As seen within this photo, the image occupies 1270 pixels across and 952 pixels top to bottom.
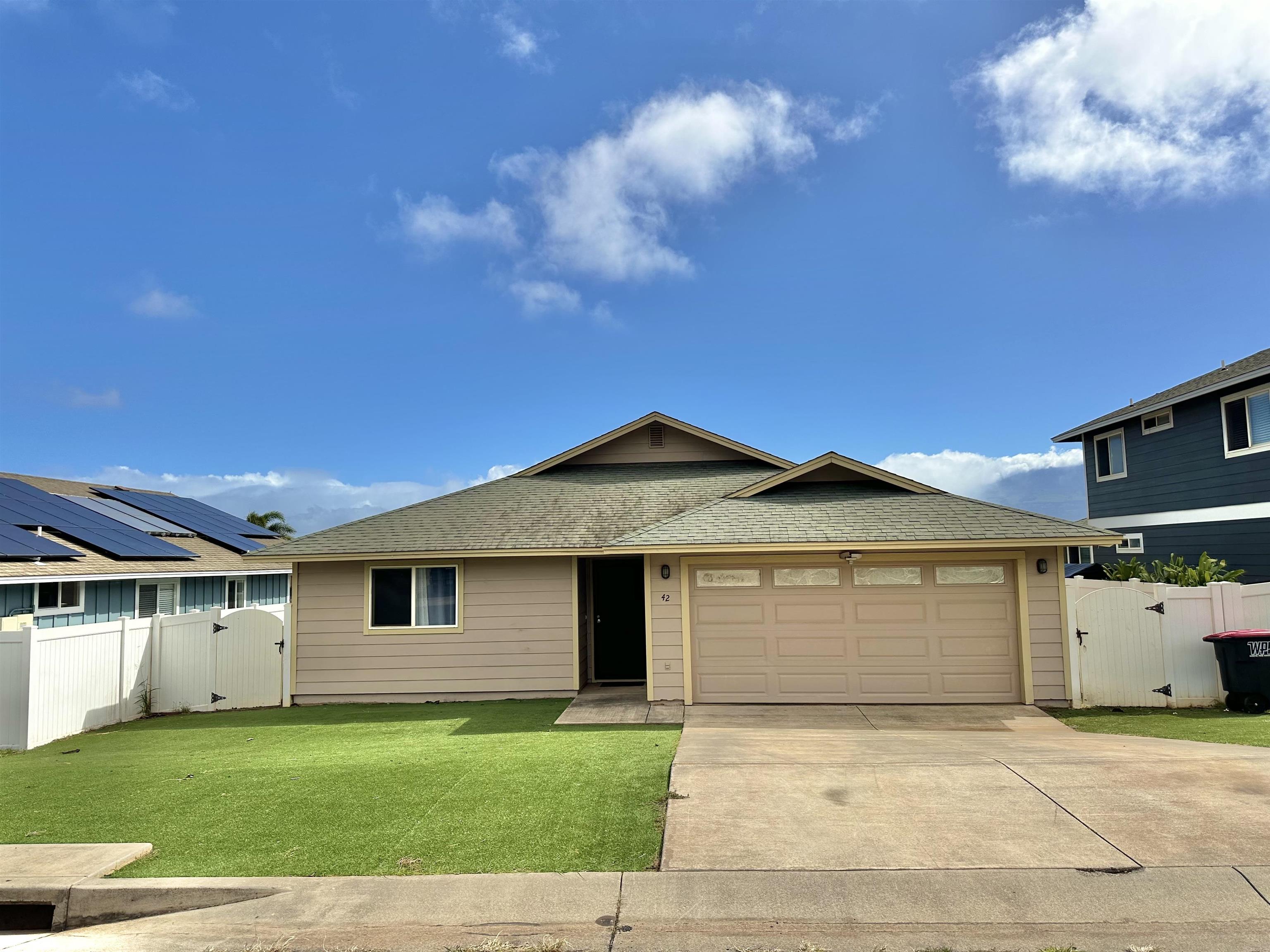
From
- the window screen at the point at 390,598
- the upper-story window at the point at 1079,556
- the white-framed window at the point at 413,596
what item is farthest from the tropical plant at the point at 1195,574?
the window screen at the point at 390,598

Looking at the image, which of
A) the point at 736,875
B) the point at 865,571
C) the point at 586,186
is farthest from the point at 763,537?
the point at 586,186

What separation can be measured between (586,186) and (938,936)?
1940 centimetres

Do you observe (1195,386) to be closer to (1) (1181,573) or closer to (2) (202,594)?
(1) (1181,573)

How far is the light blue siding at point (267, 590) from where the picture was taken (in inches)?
843

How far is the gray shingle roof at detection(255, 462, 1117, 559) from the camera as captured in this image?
34.1 ft

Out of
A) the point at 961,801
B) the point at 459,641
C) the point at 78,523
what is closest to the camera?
the point at 961,801

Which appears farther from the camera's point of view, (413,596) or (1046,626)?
(413,596)

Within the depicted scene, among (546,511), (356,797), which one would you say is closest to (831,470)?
(546,511)

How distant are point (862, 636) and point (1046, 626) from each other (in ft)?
8.80

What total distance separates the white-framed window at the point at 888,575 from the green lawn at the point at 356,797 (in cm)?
373

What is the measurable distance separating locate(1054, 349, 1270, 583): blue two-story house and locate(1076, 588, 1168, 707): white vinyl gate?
6.59 metres

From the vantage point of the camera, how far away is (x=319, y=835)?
5.42 meters

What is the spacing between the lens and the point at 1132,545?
1864 cm

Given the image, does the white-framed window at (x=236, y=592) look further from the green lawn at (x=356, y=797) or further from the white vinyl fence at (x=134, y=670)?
the green lawn at (x=356, y=797)
